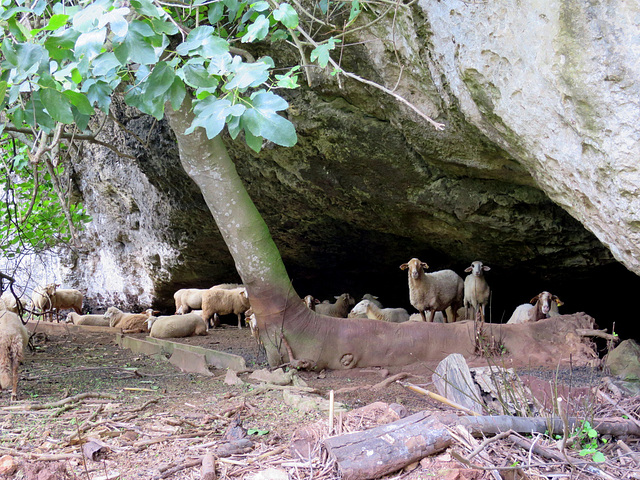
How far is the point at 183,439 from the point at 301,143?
4.73m

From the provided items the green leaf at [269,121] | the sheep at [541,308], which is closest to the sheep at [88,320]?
the sheep at [541,308]

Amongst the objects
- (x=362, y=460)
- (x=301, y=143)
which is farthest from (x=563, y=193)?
(x=301, y=143)

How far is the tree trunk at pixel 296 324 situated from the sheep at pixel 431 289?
1792mm

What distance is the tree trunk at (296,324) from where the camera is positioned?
Answer: 5.36 meters

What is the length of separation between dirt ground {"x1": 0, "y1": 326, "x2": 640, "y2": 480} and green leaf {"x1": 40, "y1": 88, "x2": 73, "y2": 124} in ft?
5.78

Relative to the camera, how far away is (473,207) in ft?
23.1

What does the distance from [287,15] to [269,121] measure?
1.31 meters

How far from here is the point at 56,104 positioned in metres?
2.96

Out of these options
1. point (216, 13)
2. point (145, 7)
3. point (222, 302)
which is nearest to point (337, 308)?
point (222, 302)

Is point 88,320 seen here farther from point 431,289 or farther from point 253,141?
point 253,141

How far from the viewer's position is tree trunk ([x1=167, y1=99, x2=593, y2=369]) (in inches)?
211

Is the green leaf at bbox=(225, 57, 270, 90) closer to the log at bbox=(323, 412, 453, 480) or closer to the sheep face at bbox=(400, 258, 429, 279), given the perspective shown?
the log at bbox=(323, 412, 453, 480)

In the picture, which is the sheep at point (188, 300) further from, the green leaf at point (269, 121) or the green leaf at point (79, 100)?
the green leaf at point (269, 121)

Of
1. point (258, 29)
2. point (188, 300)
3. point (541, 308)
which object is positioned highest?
point (258, 29)
